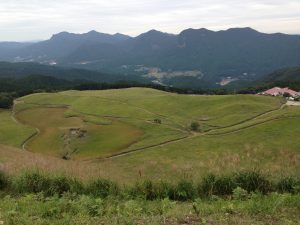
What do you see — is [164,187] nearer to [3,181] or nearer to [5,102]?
[3,181]

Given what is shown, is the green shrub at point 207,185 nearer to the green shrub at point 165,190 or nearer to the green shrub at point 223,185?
the green shrub at point 223,185

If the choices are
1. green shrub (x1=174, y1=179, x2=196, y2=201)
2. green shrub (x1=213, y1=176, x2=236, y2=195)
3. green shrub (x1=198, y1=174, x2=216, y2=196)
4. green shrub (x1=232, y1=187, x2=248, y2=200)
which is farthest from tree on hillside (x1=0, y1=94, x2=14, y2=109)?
green shrub (x1=232, y1=187, x2=248, y2=200)

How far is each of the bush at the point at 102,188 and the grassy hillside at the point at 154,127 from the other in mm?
25034

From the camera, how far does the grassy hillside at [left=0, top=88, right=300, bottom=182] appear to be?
52297 mm

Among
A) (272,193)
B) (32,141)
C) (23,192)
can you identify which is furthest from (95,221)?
(32,141)

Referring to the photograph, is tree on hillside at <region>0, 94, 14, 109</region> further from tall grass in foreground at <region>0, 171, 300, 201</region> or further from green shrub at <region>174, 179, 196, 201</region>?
green shrub at <region>174, 179, 196, 201</region>

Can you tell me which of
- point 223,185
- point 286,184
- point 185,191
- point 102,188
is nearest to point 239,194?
point 223,185

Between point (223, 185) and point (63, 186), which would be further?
point (63, 186)

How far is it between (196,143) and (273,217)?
4921cm

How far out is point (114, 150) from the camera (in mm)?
59938

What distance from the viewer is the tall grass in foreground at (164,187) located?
1073 cm

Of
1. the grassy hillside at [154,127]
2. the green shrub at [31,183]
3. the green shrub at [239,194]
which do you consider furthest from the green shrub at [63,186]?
the grassy hillside at [154,127]

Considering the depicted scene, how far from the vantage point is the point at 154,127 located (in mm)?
70500

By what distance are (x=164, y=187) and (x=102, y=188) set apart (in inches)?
70.9
